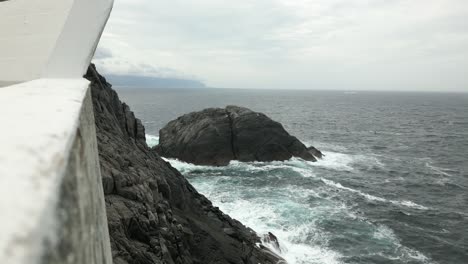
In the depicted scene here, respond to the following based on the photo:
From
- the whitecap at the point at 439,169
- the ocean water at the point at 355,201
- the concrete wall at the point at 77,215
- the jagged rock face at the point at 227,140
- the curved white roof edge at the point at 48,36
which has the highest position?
the curved white roof edge at the point at 48,36

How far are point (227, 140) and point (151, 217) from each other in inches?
1341

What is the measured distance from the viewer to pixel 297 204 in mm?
30844

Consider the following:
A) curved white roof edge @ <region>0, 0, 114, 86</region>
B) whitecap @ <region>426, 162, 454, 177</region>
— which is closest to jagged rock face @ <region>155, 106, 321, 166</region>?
whitecap @ <region>426, 162, 454, 177</region>

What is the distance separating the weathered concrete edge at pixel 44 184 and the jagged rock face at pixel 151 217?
766cm

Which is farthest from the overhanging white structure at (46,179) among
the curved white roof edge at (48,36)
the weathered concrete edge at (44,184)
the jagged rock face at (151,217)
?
the jagged rock face at (151,217)

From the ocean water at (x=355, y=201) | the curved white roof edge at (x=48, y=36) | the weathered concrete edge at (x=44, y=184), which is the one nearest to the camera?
the weathered concrete edge at (x=44, y=184)

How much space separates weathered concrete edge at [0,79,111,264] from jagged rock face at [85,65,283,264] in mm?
7657

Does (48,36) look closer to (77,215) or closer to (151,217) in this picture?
(77,215)

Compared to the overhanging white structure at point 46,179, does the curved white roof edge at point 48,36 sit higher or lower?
higher

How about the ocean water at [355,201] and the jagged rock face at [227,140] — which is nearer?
the ocean water at [355,201]

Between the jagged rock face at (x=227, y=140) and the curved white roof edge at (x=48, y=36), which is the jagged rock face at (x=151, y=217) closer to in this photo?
the curved white roof edge at (x=48, y=36)

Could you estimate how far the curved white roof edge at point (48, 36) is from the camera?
147 inches

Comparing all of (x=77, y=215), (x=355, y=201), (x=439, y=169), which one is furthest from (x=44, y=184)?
(x=439, y=169)

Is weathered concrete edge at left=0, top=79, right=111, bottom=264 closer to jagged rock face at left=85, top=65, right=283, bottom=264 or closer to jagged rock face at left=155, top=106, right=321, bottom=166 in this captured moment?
jagged rock face at left=85, top=65, right=283, bottom=264
